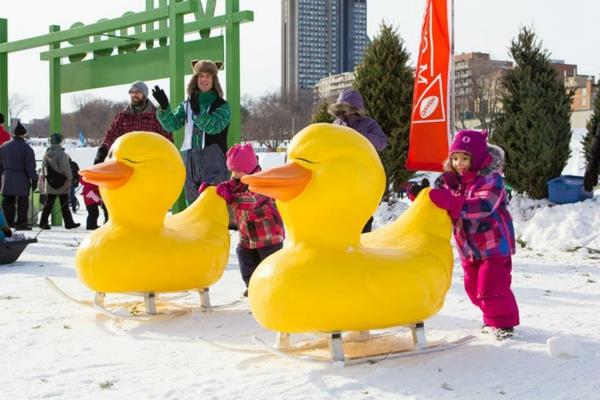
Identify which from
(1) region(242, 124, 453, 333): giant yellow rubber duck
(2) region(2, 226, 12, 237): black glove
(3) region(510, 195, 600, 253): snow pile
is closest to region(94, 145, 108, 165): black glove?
(2) region(2, 226, 12, 237): black glove

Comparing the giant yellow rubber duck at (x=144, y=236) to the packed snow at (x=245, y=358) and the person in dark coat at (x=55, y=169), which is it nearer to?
the packed snow at (x=245, y=358)

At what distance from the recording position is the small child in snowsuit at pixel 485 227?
3748 mm

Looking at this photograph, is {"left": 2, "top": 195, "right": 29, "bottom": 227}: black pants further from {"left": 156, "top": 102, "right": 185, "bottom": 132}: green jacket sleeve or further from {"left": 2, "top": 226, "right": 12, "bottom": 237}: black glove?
{"left": 156, "top": 102, "right": 185, "bottom": 132}: green jacket sleeve

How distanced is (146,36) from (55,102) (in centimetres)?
273

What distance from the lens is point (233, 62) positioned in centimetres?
873

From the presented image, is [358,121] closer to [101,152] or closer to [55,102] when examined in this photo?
[101,152]

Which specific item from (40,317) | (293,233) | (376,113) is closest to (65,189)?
(376,113)

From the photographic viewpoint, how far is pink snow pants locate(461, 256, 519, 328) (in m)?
3.80

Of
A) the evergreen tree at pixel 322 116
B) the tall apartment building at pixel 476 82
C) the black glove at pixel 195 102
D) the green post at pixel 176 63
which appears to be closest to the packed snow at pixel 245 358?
the black glove at pixel 195 102

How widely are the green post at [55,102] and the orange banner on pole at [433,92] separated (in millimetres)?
6001

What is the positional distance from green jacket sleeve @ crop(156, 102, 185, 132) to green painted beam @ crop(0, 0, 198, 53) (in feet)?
12.3

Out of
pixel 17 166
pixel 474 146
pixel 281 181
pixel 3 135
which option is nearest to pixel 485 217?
pixel 474 146

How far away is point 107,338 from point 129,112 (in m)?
2.69

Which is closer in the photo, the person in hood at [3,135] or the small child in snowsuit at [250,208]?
the small child in snowsuit at [250,208]
